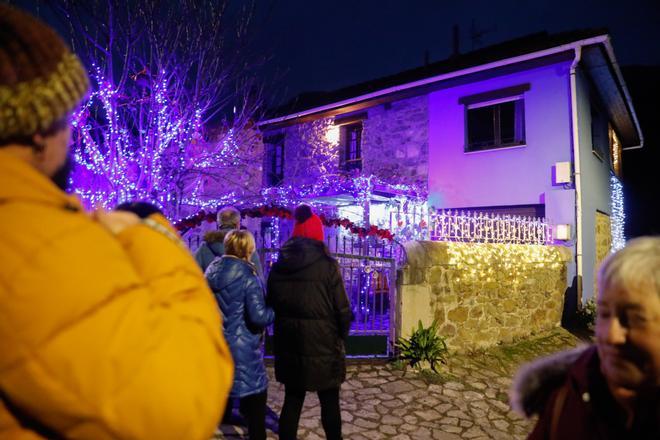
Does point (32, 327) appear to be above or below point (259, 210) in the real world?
below

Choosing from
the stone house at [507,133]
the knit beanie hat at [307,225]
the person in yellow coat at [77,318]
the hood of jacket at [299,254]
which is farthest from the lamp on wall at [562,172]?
the person in yellow coat at [77,318]

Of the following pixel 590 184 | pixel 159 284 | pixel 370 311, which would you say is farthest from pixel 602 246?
pixel 159 284

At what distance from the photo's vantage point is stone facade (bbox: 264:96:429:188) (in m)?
12.0

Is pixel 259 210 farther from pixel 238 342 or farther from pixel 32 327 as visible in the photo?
pixel 32 327

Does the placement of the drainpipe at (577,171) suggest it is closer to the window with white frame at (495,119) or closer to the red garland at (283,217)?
the window with white frame at (495,119)

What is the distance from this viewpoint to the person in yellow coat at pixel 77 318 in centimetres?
66

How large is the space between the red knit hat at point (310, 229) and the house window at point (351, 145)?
10086 millimetres

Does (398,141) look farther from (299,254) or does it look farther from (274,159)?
(299,254)

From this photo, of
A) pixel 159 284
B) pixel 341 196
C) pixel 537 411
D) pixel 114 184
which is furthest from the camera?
pixel 341 196

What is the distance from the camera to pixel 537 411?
1.41m

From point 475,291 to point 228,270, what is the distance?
15.8 feet

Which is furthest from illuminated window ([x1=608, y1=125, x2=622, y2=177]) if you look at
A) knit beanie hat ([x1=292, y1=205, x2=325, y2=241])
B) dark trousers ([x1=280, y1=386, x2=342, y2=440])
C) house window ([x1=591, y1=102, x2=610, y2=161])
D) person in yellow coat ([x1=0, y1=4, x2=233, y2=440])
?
person in yellow coat ([x1=0, y1=4, x2=233, y2=440])

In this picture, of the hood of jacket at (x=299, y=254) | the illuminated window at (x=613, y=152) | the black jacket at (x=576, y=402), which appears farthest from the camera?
the illuminated window at (x=613, y=152)

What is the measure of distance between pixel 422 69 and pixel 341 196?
16.3 feet
